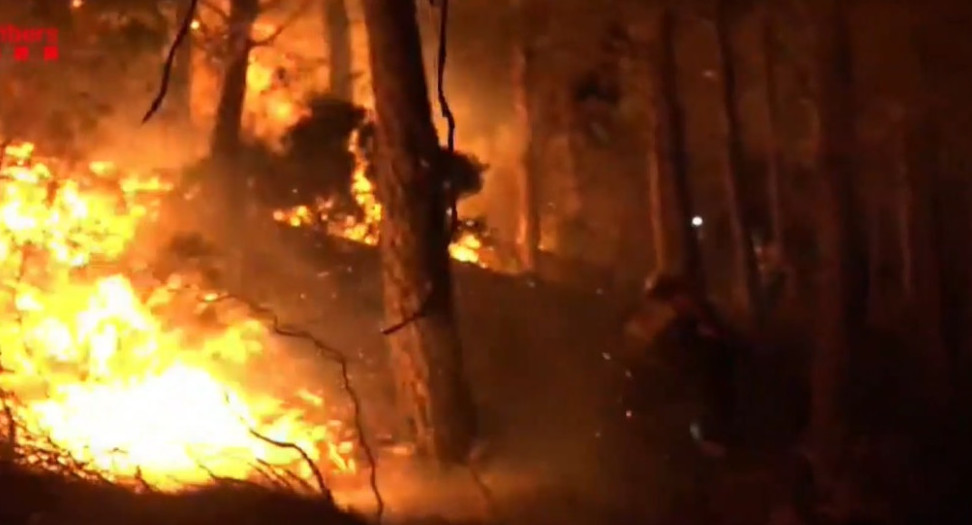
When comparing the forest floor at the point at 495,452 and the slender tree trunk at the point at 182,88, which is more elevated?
the slender tree trunk at the point at 182,88

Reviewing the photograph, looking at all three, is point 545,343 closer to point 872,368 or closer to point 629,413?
point 629,413

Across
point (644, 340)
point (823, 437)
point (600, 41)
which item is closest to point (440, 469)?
point (644, 340)

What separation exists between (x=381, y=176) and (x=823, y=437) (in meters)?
4.85

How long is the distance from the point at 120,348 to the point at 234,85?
13.8 feet

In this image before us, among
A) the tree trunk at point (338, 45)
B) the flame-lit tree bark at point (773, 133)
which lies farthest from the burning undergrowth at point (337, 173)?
the flame-lit tree bark at point (773, 133)

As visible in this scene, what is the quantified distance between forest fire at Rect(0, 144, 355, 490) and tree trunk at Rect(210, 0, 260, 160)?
933 millimetres

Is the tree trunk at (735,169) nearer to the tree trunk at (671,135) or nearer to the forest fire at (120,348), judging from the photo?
the tree trunk at (671,135)

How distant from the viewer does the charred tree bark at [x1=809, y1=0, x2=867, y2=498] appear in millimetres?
12977

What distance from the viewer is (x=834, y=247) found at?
1300 cm

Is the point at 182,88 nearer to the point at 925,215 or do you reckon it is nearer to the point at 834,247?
the point at 834,247

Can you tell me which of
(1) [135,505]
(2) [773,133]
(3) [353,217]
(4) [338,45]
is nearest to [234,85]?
(3) [353,217]

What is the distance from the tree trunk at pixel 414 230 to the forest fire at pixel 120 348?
1.00 meters

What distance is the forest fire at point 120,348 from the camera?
Answer: 37.9 ft

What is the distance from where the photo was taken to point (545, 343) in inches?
647
